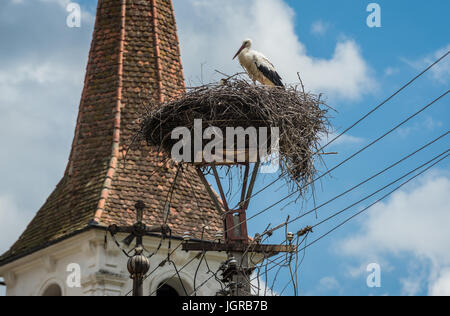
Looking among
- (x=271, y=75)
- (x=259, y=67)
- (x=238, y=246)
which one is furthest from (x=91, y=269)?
(x=238, y=246)

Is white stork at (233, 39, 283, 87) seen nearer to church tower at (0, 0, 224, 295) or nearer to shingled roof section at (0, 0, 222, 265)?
church tower at (0, 0, 224, 295)

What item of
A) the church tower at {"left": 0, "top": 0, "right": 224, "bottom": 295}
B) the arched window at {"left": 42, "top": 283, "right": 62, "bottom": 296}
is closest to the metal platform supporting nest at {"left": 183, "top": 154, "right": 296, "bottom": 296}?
the church tower at {"left": 0, "top": 0, "right": 224, "bottom": 295}

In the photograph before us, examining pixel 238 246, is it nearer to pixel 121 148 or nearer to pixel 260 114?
pixel 260 114

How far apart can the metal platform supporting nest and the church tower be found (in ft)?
15.1

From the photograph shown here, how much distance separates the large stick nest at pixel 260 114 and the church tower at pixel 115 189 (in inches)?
145

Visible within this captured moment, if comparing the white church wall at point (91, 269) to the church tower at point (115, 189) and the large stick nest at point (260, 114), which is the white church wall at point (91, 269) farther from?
the large stick nest at point (260, 114)

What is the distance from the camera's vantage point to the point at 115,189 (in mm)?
22500

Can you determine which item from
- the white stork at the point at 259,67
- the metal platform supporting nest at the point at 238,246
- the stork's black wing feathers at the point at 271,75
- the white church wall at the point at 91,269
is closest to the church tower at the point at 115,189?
the white church wall at the point at 91,269

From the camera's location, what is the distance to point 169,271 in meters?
22.2

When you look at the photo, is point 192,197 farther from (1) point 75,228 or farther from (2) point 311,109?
(2) point 311,109

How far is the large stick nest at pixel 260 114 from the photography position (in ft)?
53.4

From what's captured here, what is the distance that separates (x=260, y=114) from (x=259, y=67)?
2567 millimetres

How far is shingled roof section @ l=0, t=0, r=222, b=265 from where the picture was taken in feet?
73.2
